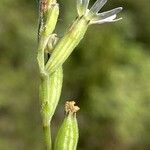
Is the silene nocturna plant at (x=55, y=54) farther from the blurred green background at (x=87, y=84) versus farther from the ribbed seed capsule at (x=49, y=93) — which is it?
the blurred green background at (x=87, y=84)

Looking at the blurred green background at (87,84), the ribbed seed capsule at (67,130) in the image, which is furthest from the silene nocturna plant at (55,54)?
the blurred green background at (87,84)

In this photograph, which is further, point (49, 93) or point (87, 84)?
point (87, 84)

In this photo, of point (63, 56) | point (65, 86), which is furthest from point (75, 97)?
point (63, 56)

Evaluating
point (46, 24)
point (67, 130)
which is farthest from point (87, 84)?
point (46, 24)

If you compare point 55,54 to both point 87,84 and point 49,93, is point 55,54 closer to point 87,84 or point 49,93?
point 49,93

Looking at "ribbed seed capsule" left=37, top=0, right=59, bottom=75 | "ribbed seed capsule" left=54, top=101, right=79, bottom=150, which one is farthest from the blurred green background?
"ribbed seed capsule" left=37, top=0, right=59, bottom=75

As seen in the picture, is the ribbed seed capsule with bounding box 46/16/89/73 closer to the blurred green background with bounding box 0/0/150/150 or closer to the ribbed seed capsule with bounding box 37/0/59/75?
the ribbed seed capsule with bounding box 37/0/59/75
